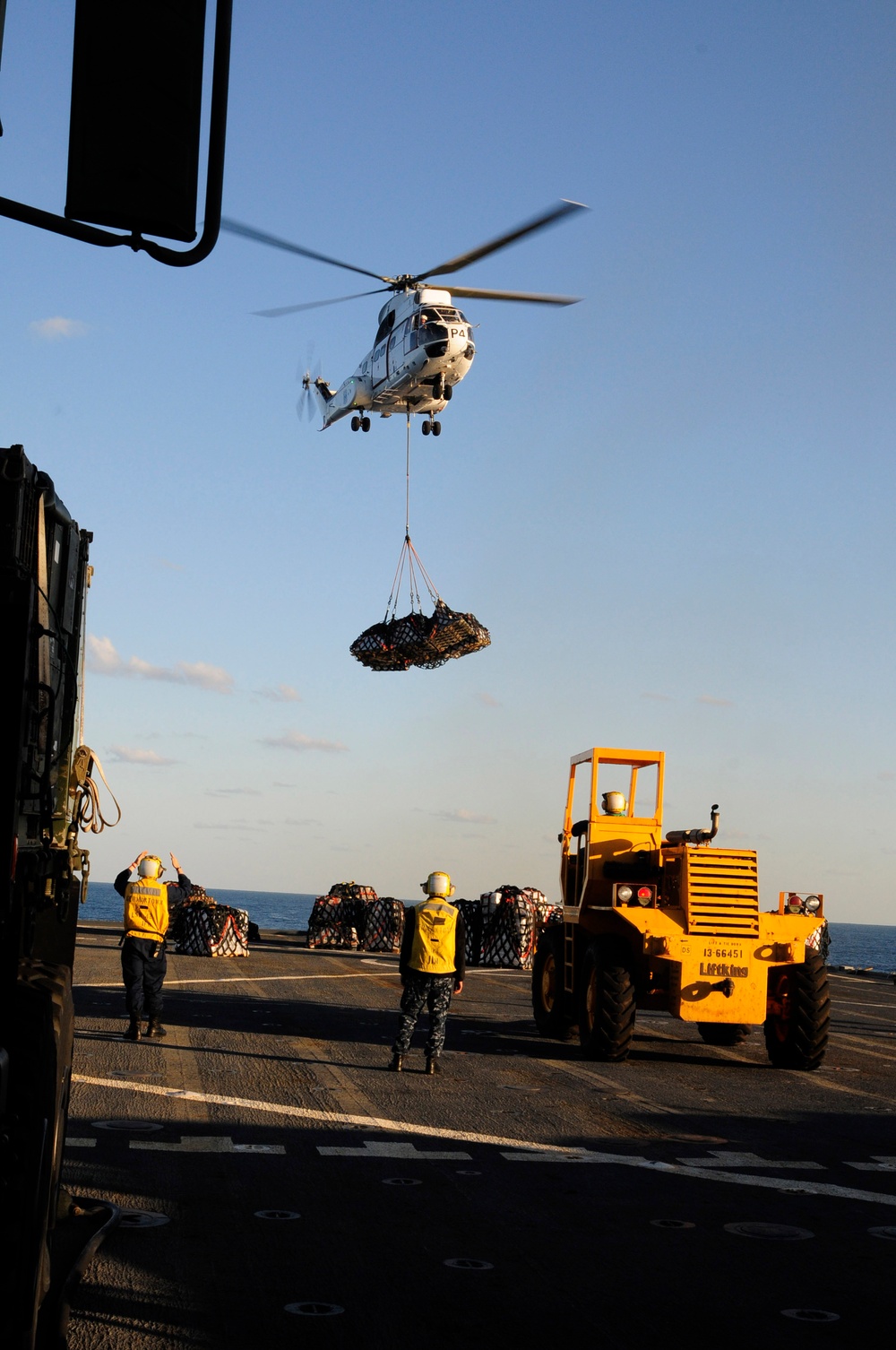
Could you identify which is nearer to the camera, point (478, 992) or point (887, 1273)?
point (887, 1273)

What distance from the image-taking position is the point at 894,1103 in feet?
41.2

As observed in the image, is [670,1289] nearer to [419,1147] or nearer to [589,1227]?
[589,1227]

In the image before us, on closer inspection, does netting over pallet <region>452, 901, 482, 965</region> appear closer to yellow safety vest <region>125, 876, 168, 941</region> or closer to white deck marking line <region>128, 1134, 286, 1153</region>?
yellow safety vest <region>125, 876, 168, 941</region>

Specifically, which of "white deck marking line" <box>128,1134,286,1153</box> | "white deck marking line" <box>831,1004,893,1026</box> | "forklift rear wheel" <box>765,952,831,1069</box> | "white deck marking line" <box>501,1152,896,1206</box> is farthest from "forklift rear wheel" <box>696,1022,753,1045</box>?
"white deck marking line" <box>128,1134,286,1153</box>

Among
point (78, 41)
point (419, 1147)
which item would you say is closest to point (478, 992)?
point (419, 1147)

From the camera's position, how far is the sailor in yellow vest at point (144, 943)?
14.8 metres

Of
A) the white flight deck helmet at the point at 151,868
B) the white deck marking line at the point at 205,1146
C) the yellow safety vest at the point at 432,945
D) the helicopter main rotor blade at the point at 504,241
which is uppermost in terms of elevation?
the helicopter main rotor blade at the point at 504,241

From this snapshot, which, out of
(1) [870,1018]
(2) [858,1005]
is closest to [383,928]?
(2) [858,1005]

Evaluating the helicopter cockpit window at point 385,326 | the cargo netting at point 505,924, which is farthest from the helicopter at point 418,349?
→ the cargo netting at point 505,924

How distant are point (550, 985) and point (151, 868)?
16.6 ft

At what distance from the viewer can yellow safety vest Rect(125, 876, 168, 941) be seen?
49.4 feet

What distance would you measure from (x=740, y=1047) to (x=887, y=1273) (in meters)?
10.7

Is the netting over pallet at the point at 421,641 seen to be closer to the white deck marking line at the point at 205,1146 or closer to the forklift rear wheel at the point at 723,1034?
the forklift rear wheel at the point at 723,1034

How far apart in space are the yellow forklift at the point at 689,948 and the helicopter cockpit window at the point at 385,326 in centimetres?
1902
